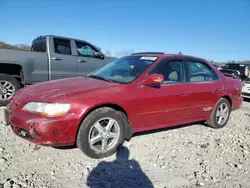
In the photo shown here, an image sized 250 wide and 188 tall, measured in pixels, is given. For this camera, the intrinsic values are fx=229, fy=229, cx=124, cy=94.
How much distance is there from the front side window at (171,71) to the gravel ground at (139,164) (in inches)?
42.1

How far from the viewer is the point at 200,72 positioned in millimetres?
4691

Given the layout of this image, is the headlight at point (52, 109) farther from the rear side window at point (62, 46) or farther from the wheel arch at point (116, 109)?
the rear side window at point (62, 46)

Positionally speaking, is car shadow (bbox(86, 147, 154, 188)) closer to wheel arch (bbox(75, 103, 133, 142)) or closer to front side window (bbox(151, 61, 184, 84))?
wheel arch (bbox(75, 103, 133, 142))

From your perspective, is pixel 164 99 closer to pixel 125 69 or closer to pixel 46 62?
pixel 125 69

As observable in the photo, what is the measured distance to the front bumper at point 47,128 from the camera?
293cm

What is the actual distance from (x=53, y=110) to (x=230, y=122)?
437cm

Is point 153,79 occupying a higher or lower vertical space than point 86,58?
lower

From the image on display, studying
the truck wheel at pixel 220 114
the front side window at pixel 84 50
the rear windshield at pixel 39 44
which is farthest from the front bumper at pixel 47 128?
the front side window at pixel 84 50

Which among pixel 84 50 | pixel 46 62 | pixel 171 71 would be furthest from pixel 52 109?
pixel 84 50

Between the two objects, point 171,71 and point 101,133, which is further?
point 171,71

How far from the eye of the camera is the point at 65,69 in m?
6.47

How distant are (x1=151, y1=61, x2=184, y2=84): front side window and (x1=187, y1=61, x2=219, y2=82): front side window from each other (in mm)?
236

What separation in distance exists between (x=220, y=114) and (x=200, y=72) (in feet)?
3.52

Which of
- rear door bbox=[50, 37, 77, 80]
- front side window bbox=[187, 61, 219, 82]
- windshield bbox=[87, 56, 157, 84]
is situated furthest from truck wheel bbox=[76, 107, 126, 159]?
rear door bbox=[50, 37, 77, 80]
